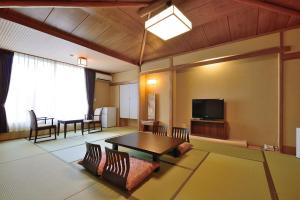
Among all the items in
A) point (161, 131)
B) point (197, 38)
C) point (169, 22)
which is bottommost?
point (161, 131)

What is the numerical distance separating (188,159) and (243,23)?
343 centimetres

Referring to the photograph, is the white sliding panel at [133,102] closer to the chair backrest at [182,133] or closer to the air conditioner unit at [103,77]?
the air conditioner unit at [103,77]

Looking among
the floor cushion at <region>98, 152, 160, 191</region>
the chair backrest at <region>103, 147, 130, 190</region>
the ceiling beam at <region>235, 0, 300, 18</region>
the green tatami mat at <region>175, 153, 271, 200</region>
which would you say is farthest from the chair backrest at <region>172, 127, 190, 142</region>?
the ceiling beam at <region>235, 0, 300, 18</region>

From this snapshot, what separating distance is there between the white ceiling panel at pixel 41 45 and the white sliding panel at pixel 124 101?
172 cm

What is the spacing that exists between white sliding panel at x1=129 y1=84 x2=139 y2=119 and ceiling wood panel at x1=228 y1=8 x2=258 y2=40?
4117 millimetres

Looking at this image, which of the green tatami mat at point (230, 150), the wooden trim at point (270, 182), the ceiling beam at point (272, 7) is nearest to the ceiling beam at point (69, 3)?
the ceiling beam at point (272, 7)

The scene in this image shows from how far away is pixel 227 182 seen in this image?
2.06 meters

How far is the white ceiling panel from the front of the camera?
3.14 meters

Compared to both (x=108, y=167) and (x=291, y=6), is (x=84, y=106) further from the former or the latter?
(x=291, y=6)

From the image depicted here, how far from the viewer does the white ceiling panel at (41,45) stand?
10.3 feet

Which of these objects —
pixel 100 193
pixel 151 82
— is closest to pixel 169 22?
pixel 100 193

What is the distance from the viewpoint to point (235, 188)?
1.93m

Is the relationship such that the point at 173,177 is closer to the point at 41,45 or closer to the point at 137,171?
the point at 137,171

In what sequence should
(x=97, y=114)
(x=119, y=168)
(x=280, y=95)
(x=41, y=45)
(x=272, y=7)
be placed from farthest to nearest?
(x=97, y=114) < (x=41, y=45) < (x=280, y=95) < (x=272, y=7) < (x=119, y=168)
